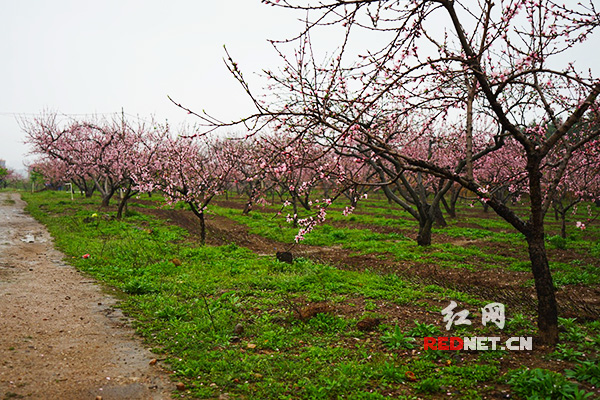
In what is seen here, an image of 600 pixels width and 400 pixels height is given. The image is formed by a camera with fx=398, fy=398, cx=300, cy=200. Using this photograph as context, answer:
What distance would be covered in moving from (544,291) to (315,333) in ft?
10.7

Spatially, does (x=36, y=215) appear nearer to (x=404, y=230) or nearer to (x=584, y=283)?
(x=404, y=230)

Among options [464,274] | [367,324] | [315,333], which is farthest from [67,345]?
[464,274]

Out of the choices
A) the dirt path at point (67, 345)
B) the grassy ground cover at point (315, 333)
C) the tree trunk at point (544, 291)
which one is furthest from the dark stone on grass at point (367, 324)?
the dirt path at point (67, 345)

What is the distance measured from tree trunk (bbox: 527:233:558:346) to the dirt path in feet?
16.1

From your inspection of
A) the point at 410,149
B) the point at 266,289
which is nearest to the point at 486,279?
the point at 266,289

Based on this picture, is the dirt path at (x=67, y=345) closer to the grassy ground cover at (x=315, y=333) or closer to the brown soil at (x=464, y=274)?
the grassy ground cover at (x=315, y=333)

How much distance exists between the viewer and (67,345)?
5.52 meters

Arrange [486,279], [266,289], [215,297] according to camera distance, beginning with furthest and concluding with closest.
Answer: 1. [486,279]
2. [266,289]
3. [215,297]

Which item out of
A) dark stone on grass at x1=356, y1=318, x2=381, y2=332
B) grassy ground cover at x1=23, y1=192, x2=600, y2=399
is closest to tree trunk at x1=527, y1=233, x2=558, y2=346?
grassy ground cover at x1=23, y1=192, x2=600, y2=399

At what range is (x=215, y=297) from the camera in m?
7.87

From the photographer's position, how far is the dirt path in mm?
4359

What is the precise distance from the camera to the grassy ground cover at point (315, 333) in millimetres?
4414

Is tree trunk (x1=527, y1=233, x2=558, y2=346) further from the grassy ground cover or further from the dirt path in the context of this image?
the dirt path

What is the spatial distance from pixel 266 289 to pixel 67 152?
2589 centimetres
